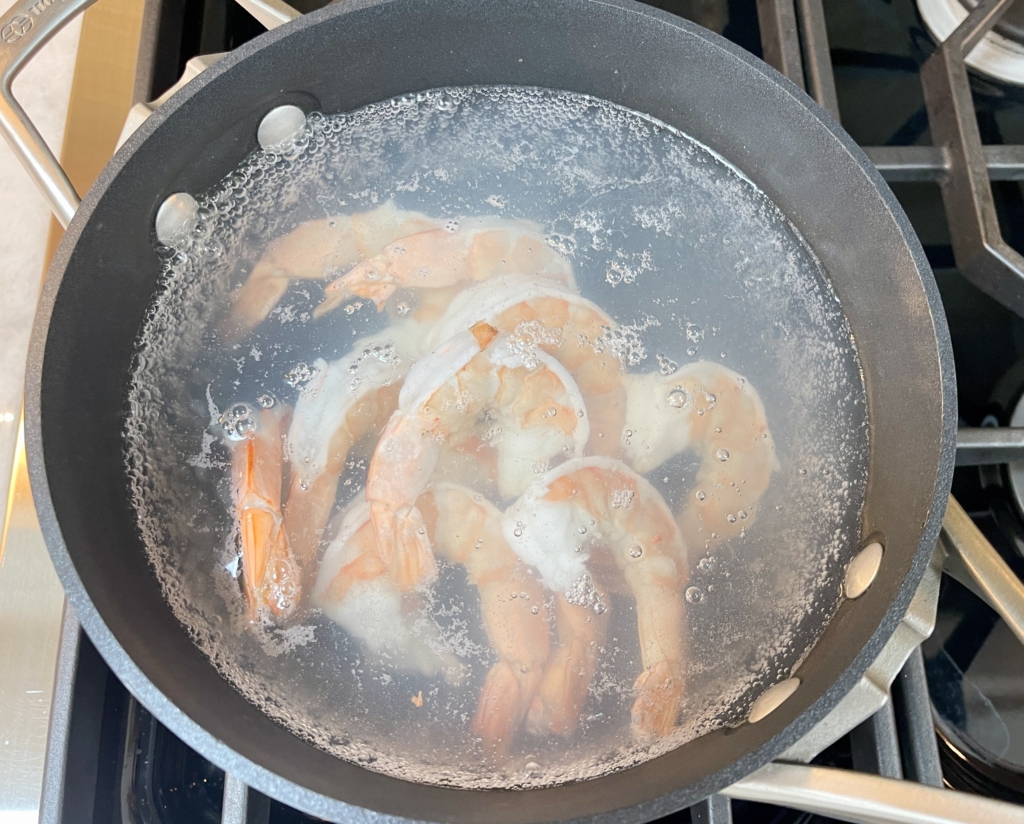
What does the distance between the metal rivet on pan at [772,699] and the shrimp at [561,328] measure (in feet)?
Answer: 1.10

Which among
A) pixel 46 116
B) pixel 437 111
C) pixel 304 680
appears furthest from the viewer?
pixel 46 116

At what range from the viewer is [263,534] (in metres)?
0.83

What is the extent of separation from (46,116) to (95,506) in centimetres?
76

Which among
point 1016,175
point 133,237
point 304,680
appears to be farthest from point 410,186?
point 1016,175

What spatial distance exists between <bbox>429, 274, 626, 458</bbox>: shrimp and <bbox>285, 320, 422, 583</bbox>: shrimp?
63mm

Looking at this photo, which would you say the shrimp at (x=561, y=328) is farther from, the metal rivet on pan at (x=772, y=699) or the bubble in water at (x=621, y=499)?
the metal rivet on pan at (x=772, y=699)

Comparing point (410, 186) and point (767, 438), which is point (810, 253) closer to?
point (767, 438)

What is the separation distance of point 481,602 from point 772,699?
0.33m

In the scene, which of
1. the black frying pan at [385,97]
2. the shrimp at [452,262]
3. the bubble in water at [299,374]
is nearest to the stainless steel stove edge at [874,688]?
the black frying pan at [385,97]

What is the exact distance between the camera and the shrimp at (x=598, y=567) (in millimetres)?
824

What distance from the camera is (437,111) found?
1.04 metres

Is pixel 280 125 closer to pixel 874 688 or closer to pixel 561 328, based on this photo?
pixel 561 328

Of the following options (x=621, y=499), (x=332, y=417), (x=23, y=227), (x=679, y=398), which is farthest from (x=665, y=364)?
(x=23, y=227)

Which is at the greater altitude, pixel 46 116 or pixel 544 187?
pixel 46 116
